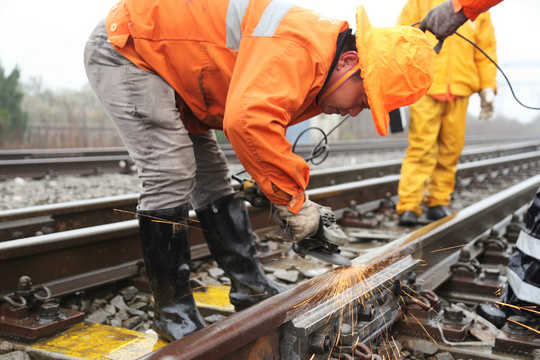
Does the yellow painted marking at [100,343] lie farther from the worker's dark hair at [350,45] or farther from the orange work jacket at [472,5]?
the orange work jacket at [472,5]

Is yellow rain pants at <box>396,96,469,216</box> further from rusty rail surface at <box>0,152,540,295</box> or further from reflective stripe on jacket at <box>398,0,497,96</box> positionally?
rusty rail surface at <box>0,152,540,295</box>

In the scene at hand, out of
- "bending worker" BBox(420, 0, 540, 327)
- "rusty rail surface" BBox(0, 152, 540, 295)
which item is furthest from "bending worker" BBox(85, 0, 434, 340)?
"bending worker" BBox(420, 0, 540, 327)

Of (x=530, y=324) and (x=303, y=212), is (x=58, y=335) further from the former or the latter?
(x=530, y=324)

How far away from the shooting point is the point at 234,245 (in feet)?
9.23

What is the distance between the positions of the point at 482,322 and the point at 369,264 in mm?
675

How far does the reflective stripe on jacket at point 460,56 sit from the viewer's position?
194 inches

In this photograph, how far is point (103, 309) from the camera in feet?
9.18

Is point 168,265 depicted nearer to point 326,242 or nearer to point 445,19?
point 326,242

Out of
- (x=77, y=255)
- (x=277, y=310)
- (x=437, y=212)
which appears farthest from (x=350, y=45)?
(x=437, y=212)

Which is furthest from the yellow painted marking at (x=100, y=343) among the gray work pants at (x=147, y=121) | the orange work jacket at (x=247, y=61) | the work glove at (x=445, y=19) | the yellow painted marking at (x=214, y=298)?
the work glove at (x=445, y=19)

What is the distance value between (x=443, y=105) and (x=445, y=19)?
2287 mm

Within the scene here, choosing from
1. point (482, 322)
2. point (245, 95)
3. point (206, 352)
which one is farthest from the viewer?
point (482, 322)

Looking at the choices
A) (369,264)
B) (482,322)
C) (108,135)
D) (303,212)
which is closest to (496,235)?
(482,322)

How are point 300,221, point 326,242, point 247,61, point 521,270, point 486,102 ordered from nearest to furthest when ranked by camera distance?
point 247,61 < point 300,221 < point 326,242 < point 521,270 < point 486,102
